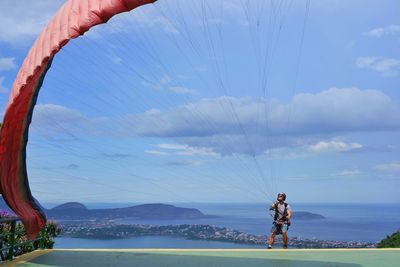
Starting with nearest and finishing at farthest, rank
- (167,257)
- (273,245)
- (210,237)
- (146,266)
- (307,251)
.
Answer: (146,266)
(167,257)
(307,251)
(273,245)
(210,237)

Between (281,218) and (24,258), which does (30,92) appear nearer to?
(24,258)

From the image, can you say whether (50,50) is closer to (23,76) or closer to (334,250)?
(23,76)

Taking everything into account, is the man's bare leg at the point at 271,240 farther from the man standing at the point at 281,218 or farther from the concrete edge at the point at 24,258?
the concrete edge at the point at 24,258

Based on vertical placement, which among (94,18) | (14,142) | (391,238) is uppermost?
(94,18)

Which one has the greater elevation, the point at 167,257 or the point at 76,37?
the point at 76,37

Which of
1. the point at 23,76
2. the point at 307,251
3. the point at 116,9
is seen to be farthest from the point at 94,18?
the point at 307,251

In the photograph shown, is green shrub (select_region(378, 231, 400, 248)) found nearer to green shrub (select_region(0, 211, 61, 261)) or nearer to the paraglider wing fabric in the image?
green shrub (select_region(0, 211, 61, 261))

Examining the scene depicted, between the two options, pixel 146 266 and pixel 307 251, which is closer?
pixel 146 266

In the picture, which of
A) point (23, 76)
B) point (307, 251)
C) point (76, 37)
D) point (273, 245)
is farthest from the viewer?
point (273, 245)
